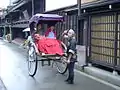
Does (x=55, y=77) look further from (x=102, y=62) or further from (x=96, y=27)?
(x=96, y=27)

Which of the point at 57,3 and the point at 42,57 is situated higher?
the point at 57,3

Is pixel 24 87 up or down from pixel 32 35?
down

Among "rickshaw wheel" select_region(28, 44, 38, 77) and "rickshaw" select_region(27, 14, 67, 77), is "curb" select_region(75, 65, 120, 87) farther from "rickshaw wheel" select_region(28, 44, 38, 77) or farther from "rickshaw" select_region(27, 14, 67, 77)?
"rickshaw wheel" select_region(28, 44, 38, 77)

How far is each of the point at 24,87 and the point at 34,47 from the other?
2.47m

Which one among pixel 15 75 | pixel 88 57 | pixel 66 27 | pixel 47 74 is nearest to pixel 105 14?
pixel 88 57

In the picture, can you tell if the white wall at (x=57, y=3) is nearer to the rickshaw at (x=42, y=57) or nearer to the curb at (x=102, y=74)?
the rickshaw at (x=42, y=57)

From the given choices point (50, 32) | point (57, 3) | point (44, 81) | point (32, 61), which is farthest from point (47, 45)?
point (57, 3)

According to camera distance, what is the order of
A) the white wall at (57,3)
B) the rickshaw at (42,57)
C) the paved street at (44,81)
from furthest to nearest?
the white wall at (57,3) < the rickshaw at (42,57) < the paved street at (44,81)

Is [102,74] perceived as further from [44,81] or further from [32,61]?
[32,61]

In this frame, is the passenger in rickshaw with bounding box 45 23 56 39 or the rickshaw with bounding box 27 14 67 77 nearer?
the rickshaw with bounding box 27 14 67 77

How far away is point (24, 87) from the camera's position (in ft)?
34.2

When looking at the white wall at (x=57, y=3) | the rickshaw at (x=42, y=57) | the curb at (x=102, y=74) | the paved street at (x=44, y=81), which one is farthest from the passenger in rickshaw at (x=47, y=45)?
the white wall at (x=57, y=3)

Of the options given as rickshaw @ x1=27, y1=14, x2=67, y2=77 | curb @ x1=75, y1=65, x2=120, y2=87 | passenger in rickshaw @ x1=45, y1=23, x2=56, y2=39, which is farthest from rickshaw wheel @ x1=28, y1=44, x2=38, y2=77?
curb @ x1=75, y1=65, x2=120, y2=87

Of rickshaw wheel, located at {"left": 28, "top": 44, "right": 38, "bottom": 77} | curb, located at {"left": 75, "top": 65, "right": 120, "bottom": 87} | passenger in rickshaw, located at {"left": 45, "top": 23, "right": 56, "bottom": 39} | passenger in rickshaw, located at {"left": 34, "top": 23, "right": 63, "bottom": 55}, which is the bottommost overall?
curb, located at {"left": 75, "top": 65, "right": 120, "bottom": 87}
